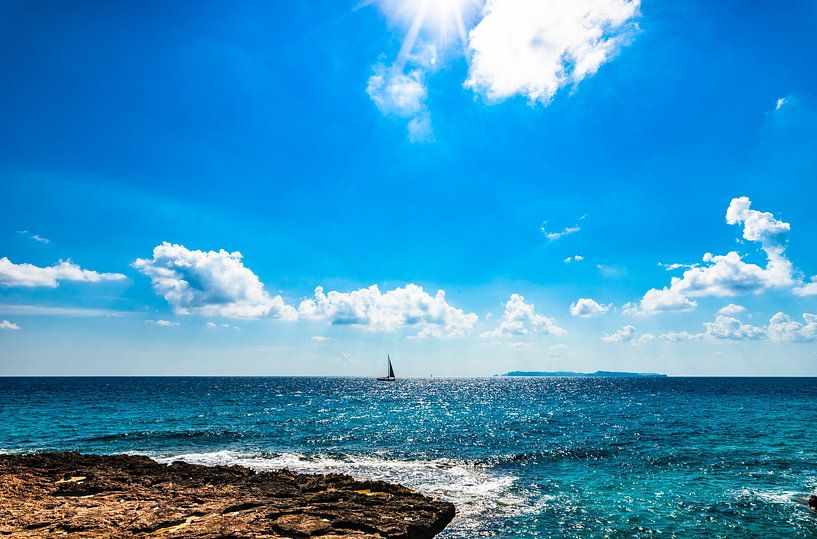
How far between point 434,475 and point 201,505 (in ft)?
55.2

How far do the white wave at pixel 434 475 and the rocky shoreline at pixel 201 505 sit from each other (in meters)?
3.27

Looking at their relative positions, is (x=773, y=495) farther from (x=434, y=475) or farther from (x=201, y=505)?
(x=201, y=505)

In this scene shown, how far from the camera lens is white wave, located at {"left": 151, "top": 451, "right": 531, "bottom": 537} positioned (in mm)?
24025

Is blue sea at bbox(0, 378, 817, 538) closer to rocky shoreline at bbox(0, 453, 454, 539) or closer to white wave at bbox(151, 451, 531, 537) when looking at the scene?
white wave at bbox(151, 451, 531, 537)

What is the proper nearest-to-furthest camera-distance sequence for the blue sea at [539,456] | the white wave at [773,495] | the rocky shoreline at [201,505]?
1. the rocky shoreline at [201,505]
2. the blue sea at [539,456]
3. the white wave at [773,495]

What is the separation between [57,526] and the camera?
1688 centimetres

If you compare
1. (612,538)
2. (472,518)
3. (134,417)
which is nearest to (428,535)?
(472,518)

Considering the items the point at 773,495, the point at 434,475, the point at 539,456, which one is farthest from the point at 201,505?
the point at 773,495

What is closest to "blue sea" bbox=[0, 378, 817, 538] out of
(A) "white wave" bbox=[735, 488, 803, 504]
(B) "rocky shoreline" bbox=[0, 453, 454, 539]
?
(A) "white wave" bbox=[735, 488, 803, 504]

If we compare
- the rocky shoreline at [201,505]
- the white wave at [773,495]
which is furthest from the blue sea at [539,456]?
the rocky shoreline at [201,505]

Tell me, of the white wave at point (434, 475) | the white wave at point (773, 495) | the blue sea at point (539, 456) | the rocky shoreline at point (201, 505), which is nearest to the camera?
Result: the rocky shoreline at point (201, 505)

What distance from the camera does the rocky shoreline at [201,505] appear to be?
55.4 feet

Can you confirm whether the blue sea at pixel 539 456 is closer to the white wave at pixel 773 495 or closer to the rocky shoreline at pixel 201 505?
the white wave at pixel 773 495

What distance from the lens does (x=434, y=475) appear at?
31.9 m
